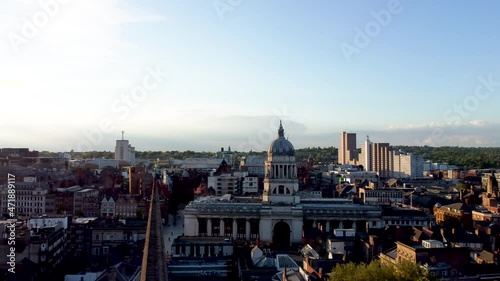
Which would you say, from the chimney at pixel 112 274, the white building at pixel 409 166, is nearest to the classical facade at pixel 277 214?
the chimney at pixel 112 274

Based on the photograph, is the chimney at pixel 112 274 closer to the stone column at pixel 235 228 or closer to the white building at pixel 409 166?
the stone column at pixel 235 228

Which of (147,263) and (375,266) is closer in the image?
(147,263)

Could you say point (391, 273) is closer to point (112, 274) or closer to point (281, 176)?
point (112, 274)

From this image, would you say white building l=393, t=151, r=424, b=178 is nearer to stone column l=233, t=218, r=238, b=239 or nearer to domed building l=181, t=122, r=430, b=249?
domed building l=181, t=122, r=430, b=249

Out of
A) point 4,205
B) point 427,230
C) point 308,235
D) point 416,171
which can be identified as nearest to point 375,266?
point 427,230

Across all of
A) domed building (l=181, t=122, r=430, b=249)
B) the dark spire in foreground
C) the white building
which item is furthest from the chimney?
the white building

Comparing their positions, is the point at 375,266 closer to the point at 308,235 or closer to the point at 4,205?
the point at 308,235

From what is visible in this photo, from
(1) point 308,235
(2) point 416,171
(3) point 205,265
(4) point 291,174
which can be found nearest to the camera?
(3) point 205,265

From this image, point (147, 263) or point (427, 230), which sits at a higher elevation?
point (147, 263)

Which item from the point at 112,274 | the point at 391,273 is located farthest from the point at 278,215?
the point at 391,273
